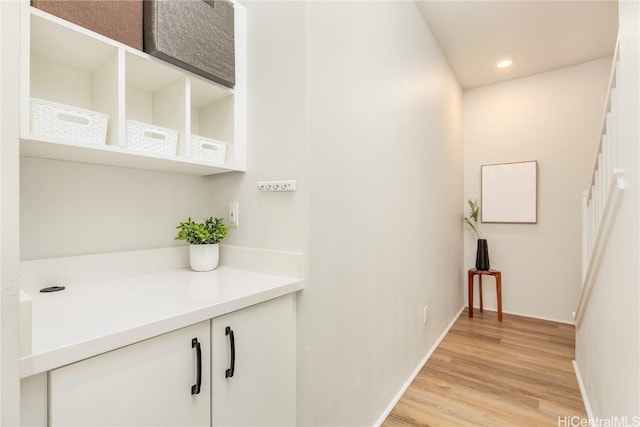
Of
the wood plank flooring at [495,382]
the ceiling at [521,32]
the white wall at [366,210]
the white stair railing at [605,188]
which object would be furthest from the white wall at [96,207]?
the ceiling at [521,32]

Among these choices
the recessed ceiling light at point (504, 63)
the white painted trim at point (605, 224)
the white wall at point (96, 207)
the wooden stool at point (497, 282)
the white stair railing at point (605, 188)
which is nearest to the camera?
the white wall at point (96, 207)

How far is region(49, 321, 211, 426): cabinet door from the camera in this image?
65 centimetres

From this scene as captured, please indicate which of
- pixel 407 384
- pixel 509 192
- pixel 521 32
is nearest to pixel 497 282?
pixel 509 192

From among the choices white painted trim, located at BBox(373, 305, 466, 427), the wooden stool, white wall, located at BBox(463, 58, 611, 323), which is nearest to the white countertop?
white painted trim, located at BBox(373, 305, 466, 427)

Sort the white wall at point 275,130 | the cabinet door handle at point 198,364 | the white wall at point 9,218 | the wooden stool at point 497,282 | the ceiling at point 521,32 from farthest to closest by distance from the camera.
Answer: the wooden stool at point 497,282, the ceiling at point 521,32, the white wall at point 275,130, the cabinet door handle at point 198,364, the white wall at point 9,218

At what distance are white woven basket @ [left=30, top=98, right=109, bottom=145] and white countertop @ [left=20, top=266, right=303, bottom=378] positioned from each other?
0.50 meters

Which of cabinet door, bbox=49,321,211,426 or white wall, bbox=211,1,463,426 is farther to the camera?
white wall, bbox=211,1,463,426

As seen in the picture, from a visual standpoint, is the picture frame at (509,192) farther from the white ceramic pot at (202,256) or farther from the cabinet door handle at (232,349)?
the cabinet door handle at (232,349)

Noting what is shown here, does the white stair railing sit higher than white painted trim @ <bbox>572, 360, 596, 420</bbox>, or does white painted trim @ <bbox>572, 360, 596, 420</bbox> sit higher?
the white stair railing

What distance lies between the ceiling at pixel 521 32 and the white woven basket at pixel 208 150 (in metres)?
1.95

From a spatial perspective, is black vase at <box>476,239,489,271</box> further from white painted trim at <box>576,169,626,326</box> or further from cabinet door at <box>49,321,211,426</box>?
cabinet door at <box>49,321,211,426</box>

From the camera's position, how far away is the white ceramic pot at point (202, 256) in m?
1.39

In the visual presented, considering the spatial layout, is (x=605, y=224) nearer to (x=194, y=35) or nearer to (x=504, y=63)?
(x=194, y=35)

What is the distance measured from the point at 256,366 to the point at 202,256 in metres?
0.57
